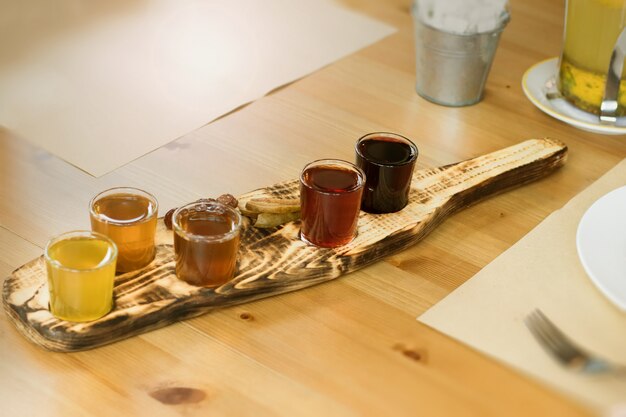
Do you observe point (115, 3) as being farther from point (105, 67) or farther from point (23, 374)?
point (23, 374)

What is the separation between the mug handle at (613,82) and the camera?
1.29 m

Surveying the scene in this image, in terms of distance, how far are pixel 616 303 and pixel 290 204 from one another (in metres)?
0.37

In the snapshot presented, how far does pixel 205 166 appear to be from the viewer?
1205mm

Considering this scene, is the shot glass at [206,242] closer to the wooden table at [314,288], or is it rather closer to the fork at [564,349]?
the wooden table at [314,288]

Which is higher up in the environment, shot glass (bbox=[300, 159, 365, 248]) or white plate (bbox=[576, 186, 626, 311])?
shot glass (bbox=[300, 159, 365, 248])

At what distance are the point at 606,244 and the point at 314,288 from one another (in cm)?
34

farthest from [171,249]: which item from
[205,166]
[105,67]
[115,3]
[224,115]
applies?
[115,3]

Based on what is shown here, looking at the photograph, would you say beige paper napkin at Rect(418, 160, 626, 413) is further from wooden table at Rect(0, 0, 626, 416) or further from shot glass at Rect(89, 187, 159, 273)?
shot glass at Rect(89, 187, 159, 273)

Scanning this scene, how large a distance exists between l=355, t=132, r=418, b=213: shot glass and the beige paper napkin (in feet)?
0.45

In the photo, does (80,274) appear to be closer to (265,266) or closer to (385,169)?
(265,266)

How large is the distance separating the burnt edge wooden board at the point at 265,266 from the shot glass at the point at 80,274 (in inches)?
0.5

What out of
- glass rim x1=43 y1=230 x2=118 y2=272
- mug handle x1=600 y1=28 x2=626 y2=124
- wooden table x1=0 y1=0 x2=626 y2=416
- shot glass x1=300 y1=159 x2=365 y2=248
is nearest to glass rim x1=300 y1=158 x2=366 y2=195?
shot glass x1=300 y1=159 x2=365 y2=248

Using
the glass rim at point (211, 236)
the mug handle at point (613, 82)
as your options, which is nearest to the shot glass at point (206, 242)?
the glass rim at point (211, 236)

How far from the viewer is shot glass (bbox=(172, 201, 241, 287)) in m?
0.92
